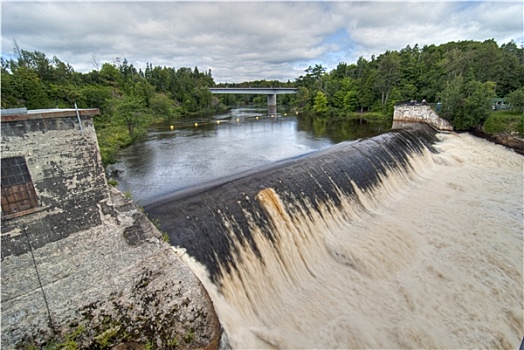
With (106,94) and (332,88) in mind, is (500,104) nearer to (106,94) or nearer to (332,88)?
(332,88)

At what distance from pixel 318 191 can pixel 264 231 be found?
3.43 metres

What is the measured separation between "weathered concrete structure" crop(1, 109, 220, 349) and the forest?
8.81 m

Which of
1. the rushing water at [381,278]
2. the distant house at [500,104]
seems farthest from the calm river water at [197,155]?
the distant house at [500,104]

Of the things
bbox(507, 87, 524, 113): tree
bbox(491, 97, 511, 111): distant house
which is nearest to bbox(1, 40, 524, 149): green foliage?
bbox(507, 87, 524, 113): tree

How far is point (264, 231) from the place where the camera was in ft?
25.8

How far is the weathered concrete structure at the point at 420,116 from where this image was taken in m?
24.7

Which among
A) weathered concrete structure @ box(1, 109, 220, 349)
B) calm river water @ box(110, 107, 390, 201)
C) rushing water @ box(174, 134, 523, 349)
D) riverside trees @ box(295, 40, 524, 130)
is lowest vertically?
rushing water @ box(174, 134, 523, 349)

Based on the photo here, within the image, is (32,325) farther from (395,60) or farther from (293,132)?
(395,60)

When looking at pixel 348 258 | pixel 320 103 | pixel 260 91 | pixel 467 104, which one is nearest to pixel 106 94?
pixel 260 91

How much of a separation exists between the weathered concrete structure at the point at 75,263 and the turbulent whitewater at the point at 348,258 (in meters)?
1.20

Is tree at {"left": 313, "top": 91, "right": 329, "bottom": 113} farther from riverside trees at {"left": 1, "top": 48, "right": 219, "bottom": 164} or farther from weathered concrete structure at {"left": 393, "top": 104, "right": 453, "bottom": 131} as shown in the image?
riverside trees at {"left": 1, "top": 48, "right": 219, "bottom": 164}

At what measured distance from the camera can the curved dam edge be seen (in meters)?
6.78

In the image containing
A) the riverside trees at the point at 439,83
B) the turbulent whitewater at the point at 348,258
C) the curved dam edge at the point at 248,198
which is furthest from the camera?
the riverside trees at the point at 439,83

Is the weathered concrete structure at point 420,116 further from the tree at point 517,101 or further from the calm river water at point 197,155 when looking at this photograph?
the calm river water at point 197,155
